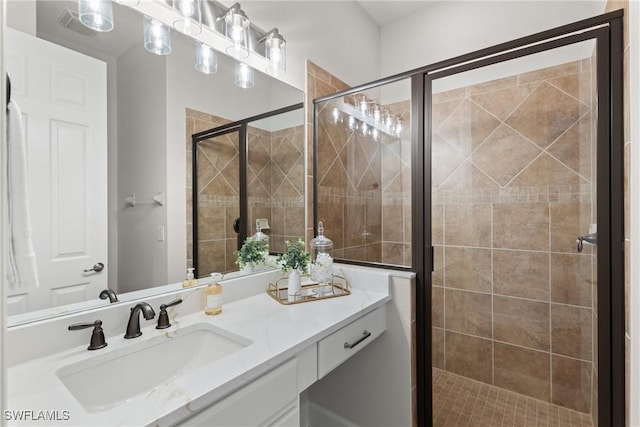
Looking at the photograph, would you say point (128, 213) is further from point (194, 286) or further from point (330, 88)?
point (330, 88)

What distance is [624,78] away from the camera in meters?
1.10

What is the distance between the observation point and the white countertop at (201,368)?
26.4 inches

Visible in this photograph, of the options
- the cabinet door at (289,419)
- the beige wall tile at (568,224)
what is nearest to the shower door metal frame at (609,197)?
the beige wall tile at (568,224)

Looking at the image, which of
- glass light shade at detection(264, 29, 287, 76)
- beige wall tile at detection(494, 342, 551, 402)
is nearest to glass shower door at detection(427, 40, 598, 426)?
beige wall tile at detection(494, 342, 551, 402)

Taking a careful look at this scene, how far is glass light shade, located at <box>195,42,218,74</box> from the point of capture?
1.36 meters

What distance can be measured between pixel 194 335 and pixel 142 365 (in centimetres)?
19

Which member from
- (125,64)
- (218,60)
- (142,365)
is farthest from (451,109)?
(142,365)

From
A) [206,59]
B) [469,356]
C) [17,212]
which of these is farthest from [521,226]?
[17,212]

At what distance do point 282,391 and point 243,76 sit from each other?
1383 mm

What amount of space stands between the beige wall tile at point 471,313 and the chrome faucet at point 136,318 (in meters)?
1.47

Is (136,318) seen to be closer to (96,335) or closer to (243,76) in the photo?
(96,335)

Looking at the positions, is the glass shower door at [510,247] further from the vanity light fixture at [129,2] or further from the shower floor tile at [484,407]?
the vanity light fixture at [129,2]

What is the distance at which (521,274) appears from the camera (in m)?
1.75

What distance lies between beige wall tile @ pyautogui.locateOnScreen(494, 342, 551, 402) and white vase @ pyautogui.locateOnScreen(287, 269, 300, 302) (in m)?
1.24
